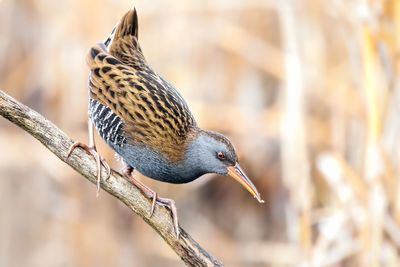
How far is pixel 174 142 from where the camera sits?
10.2ft

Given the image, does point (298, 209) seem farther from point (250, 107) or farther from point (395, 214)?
point (250, 107)

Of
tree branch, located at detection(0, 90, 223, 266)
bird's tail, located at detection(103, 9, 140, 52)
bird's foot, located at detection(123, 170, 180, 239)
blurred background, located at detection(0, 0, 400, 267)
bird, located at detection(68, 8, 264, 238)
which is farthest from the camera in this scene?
blurred background, located at detection(0, 0, 400, 267)

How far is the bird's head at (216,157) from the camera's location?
306cm

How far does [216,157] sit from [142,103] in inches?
12.6

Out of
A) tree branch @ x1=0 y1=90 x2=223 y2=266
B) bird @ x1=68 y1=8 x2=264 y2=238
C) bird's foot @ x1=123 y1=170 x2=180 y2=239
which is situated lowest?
tree branch @ x1=0 y1=90 x2=223 y2=266

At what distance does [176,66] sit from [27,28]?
959mm

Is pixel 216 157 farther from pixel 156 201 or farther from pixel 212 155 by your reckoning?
pixel 156 201

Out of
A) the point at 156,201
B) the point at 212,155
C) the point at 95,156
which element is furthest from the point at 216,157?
the point at 95,156

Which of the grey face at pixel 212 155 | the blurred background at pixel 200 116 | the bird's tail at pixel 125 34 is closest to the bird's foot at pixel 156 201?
the grey face at pixel 212 155

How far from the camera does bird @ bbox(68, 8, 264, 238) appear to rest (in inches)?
120

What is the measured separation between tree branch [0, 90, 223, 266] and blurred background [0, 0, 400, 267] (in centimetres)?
194

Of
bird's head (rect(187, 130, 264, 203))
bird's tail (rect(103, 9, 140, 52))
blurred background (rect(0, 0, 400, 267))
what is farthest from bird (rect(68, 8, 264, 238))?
blurred background (rect(0, 0, 400, 267))

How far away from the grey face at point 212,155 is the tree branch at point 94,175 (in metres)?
0.32

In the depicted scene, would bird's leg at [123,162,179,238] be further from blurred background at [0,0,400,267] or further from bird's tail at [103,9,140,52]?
blurred background at [0,0,400,267]
